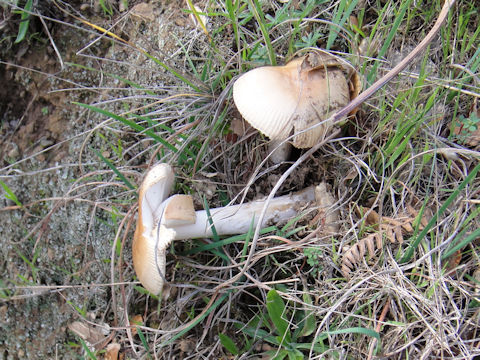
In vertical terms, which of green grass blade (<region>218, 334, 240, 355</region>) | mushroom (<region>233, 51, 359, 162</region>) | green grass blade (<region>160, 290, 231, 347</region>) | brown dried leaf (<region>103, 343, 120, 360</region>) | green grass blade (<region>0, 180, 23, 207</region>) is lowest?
brown dried leaf (<region>103, 343, 120, 360</region>)

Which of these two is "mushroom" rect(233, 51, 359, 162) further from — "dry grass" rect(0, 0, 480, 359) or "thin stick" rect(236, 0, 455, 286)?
"dry grass" rect(0, 0, 480, 359)

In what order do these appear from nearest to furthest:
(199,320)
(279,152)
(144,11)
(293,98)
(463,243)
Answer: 1. (463,243)
2. (293,98)
3. (199,320)
4. (279,152)
5. (144,11)

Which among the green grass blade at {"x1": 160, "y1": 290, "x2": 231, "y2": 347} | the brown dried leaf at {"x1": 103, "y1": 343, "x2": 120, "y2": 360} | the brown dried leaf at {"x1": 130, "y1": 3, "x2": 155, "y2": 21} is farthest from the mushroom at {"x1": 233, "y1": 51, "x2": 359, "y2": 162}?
the brown dried leaf at {"x1": 103, "y1": 343, "x2": 120, "y2": 360}

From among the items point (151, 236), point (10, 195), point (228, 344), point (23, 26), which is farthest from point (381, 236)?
point (23, 26)

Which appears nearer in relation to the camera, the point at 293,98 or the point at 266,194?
the point at 293,98

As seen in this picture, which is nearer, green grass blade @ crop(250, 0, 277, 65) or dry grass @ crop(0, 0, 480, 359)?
dry grass @ crop(0, 0, 480, 359)

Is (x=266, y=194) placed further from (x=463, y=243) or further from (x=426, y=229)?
(x=463, y=243)
